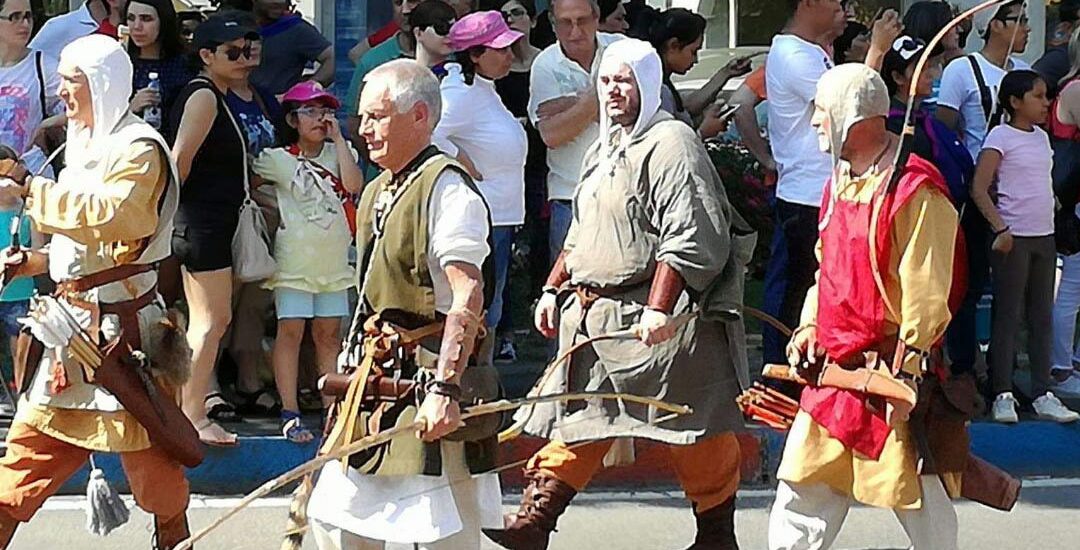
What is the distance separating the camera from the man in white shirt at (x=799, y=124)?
6.93 m

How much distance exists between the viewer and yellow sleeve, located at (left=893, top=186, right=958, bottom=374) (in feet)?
15.2

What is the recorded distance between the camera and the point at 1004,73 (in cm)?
781

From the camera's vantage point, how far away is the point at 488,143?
22.5 feet

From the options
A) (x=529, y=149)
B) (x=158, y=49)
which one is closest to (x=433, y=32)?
(x=529, y=149)

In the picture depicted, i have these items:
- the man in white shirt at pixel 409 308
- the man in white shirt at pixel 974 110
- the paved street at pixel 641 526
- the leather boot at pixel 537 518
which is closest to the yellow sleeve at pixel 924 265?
the man in white shirt at pixel 409 308

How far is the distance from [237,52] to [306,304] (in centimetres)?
101

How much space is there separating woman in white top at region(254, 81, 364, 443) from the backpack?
7.44 ft

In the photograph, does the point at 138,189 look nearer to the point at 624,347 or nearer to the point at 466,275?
the point at 466,275

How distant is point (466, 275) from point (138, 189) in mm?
1074

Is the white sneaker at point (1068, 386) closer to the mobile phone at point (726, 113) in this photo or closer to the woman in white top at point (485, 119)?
the mobile phone at point (726, 113)

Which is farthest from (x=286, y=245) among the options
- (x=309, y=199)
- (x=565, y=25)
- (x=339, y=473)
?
(x=339, y=473)

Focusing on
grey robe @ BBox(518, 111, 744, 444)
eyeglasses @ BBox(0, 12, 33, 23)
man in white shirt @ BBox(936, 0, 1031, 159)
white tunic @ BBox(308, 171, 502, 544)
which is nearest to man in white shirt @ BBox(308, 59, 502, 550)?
white tunic @ BBox(308, 171, 502, 544)

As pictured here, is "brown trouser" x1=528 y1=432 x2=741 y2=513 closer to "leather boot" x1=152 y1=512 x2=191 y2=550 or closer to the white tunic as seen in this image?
the white tunic

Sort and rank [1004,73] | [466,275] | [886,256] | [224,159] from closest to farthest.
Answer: [466,275], [886,256], [224,159], [1004,73]
